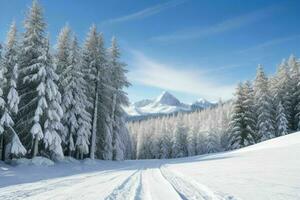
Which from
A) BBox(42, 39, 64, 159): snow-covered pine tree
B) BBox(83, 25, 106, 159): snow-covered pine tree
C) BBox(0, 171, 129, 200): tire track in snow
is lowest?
BBox(0, 171, 129, 200): tire track in snow

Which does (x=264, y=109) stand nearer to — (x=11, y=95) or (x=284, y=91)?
(x=284, y=91)

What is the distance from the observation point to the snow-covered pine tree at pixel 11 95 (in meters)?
21.5

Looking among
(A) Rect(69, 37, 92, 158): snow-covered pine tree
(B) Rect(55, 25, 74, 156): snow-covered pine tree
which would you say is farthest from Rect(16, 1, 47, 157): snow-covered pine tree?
(A) Rect(69, 37, 92, 158): snow-covered pine tree

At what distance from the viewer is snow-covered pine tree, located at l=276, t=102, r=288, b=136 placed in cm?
4609

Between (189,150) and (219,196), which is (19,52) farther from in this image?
(189,150)

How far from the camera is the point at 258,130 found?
4800 centimetres

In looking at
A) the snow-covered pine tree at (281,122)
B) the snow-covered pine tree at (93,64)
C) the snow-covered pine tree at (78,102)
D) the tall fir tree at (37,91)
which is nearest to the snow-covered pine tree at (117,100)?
the snow-covered pine tree at (93,64)

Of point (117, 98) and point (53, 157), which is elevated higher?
point (117, 98)

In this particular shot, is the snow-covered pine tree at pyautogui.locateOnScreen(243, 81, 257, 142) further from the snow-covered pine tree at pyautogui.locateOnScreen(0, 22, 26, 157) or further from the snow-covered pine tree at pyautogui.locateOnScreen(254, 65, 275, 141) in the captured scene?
the snow-covered pine tree at pyautogui.locateOnScreen(0, 22, 26, 157)

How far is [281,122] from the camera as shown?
46344mm

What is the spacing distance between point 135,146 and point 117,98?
78.6 meters

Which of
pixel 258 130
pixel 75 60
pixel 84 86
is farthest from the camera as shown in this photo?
pixel 258 130

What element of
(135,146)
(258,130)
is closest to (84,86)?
(258,130)

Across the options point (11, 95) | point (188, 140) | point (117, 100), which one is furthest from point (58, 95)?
point (188, 140)
